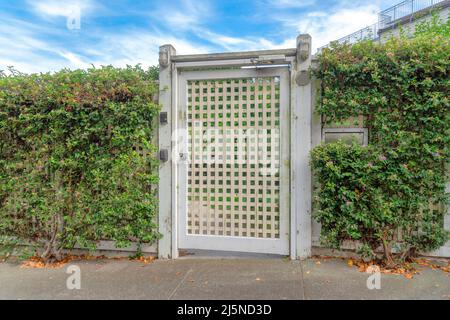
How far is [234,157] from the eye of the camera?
114 inches

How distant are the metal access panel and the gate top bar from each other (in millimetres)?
145

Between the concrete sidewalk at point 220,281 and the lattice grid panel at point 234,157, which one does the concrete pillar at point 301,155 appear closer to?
the lattice grid panel at point 234,157

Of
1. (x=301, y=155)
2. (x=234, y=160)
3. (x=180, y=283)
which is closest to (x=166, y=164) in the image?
(x=234, y=160)

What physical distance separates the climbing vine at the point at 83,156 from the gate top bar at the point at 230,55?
1.51 feet

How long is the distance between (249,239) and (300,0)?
347cm

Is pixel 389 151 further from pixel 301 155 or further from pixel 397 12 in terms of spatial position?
pixel 397 12

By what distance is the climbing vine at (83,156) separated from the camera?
281 cm

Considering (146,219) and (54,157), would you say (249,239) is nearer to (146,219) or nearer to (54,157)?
(146,219)

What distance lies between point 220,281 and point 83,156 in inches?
77.0

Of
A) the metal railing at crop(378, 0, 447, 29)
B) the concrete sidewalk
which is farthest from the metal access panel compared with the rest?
the metal railing at crop(378, 0, 447, 29)

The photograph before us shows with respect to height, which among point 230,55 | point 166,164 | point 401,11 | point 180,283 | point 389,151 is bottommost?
point 180,283

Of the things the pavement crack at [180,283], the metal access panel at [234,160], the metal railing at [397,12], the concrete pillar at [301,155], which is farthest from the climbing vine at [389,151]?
the metal railing at [397,12]

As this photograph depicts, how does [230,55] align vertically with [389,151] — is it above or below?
above

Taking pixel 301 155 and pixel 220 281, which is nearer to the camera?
pixel 220 281
